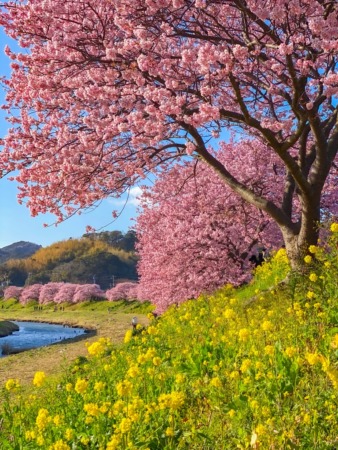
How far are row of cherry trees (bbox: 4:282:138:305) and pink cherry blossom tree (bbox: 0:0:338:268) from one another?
206 feet

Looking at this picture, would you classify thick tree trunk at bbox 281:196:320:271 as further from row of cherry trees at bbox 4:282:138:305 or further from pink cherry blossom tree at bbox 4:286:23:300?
pink cherry blossom tree at bbox 4:286:23:300

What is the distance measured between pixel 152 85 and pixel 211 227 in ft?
33.2

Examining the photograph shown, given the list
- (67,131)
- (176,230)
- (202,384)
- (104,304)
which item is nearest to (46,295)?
(104,304)

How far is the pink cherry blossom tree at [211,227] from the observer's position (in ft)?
64.7

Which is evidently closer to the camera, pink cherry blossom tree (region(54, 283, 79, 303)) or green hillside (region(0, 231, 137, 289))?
pink cherry blossom tree (region(54, 283, 79, 303))

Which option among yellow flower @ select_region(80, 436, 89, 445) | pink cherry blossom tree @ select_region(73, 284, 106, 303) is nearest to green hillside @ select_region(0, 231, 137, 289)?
pink cherry blossom tree @ select_region(73, 284, 106, 303)

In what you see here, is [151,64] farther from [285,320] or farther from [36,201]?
[36,201]

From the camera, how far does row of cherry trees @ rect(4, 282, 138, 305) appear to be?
261 ft

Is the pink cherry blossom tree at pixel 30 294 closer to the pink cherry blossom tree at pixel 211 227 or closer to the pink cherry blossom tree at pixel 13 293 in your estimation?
the pink cherry blossom tree at pixel 13 293

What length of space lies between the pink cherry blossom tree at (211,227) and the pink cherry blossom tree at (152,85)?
180 inches

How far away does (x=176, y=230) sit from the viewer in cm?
2011

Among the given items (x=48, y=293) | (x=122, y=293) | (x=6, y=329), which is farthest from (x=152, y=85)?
(x=48, y=293)

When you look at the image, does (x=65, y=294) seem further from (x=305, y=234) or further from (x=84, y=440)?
(x=84, y=440)

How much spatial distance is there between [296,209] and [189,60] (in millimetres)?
12856
